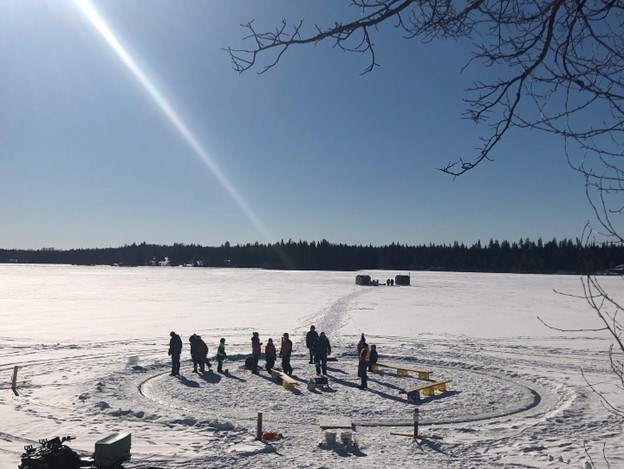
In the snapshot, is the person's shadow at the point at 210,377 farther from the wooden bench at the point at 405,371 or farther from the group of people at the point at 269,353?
the wooden bench at the point at 405,371

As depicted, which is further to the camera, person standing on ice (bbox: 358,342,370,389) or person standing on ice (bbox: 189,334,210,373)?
person standing on ice (bbox: 189,334,210,373)

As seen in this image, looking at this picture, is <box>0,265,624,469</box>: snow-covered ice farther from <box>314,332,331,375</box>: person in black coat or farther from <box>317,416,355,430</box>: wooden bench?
<box>314,332,331,375</box>: person in black coat

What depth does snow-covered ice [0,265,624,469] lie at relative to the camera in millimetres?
8914

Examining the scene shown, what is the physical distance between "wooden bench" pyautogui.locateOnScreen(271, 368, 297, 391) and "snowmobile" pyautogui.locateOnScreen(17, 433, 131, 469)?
21.0 feet

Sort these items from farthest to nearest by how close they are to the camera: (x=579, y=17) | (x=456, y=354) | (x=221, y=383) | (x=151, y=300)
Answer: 1. (x=151, y=300)
2. (x=456, y=354)
3. (x=221, y=383)
4. (x=579, y=17)

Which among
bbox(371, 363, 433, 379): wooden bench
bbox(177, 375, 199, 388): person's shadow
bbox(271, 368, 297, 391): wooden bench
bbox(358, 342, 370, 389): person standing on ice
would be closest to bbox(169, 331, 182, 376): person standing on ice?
bbox(177, 375, 199, 388): person's shadow

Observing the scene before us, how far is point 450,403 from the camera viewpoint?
12094 mm

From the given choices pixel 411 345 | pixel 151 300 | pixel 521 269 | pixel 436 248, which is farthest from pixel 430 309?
pixel 436 248

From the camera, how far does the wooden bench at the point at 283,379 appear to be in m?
13.3

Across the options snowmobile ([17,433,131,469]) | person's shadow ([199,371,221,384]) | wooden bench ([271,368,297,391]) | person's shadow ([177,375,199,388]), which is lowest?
person's shadow ([177,375,199,388])

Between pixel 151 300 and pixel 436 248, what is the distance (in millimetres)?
90033

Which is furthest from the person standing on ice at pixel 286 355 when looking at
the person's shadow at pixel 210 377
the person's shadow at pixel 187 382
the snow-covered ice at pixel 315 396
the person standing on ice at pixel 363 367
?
the person's shadow at pixel 187 382

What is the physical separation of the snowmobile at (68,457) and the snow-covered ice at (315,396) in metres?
1.28

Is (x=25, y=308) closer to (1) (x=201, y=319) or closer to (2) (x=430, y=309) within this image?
(1) (x=201, y=319)
